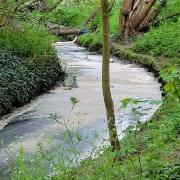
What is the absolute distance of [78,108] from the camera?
11.2 metres

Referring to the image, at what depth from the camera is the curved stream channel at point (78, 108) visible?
8.48 metres

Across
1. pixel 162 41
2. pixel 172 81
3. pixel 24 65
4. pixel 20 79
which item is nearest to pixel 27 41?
pixel 24 65

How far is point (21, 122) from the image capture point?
33.2ft

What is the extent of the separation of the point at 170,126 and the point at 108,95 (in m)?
1.49

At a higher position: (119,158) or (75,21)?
(75,21)

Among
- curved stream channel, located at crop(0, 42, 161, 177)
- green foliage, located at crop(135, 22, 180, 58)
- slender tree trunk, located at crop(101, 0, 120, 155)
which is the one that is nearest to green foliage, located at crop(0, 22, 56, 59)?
curved stream channel, located at crop(0, 42, 161, 177)

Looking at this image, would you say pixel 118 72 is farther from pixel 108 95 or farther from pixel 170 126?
pixel 108 95

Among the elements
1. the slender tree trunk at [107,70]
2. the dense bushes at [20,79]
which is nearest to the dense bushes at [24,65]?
the dense bushes at [20,79]

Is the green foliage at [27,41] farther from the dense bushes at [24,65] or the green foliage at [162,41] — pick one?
the green foliage at [162,41]

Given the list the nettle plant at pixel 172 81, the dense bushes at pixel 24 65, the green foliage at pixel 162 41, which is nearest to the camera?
the nettle plant at pixel 172 81

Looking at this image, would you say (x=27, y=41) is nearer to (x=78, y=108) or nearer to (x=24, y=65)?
(x=24, y=65)

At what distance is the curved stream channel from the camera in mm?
8478

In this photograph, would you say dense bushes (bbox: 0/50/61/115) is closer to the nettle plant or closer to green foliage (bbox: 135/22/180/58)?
green foliage (bbox: 135/22/180/58)

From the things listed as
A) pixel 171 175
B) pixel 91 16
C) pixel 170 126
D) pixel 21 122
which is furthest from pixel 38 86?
pixel 91 16
